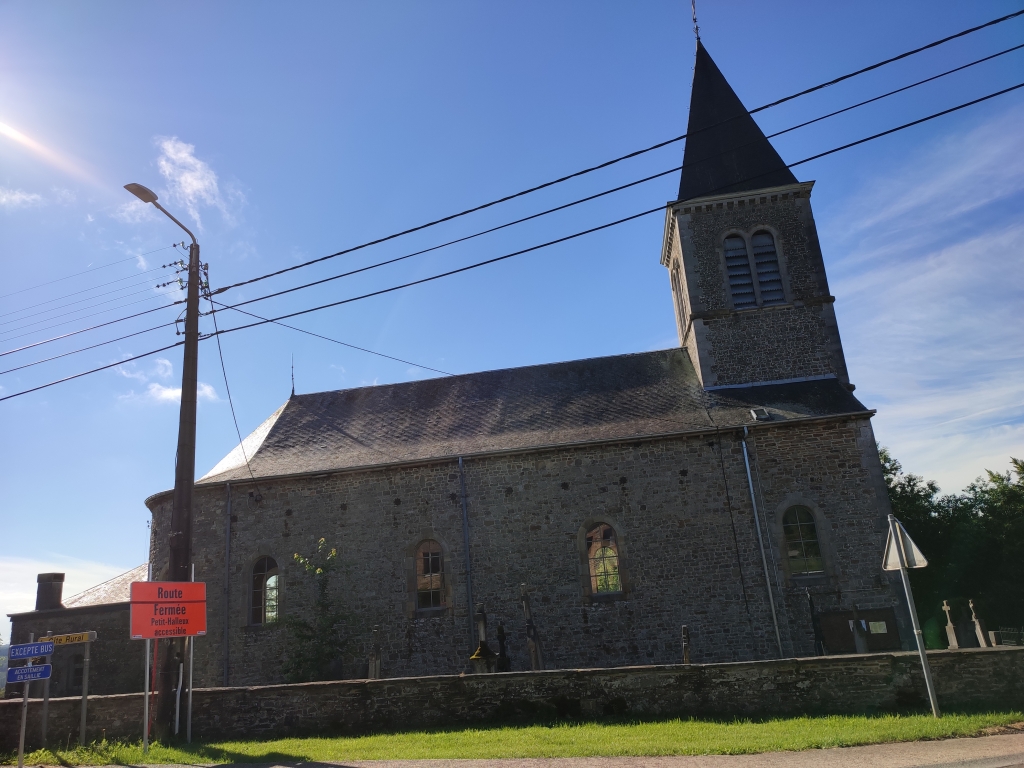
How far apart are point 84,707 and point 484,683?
257 inches

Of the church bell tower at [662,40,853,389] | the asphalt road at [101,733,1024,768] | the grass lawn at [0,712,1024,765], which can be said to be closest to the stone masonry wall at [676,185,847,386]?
the church bell tower at [662,40,853,389]

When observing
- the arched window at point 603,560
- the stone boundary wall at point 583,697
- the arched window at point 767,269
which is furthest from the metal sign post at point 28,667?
the arched window at point 767,269

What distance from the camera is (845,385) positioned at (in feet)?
59.5

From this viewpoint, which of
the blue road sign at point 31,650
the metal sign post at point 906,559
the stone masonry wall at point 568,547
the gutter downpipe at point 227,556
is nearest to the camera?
the metal sign post at point 906,559

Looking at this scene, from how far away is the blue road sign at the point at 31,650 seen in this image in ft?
32.8

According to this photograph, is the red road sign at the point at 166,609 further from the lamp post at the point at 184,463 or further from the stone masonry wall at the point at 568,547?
the stone masonry wall at the point at 568,547

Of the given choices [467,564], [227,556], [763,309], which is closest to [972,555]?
[763,309]

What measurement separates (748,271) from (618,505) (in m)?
8.15

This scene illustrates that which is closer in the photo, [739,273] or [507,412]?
[507,412]

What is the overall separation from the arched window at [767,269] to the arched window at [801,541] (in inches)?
250

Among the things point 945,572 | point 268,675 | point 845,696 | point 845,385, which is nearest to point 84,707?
point 268,675

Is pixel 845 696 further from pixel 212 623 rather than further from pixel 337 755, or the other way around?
pixel 212 623

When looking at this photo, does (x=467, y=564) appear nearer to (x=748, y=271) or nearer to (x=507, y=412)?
(x=507, y=412)

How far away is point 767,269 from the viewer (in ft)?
64.8
